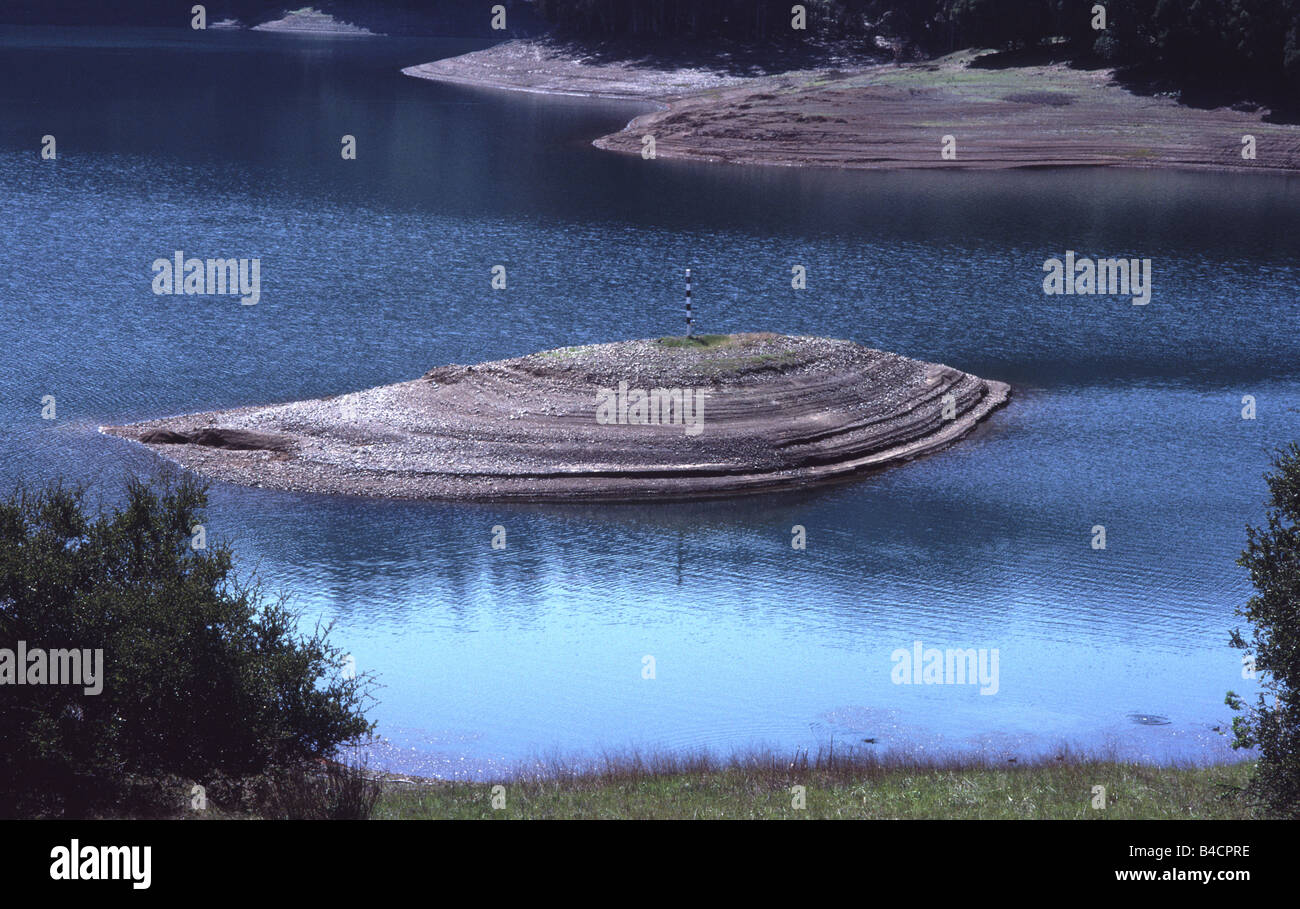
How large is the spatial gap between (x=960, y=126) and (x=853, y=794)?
82995 mm

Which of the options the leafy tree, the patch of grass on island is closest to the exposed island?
the patch of grass on island

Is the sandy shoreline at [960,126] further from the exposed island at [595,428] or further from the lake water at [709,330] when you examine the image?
the exposed island at [595,428]

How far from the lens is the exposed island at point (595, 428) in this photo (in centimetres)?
4056

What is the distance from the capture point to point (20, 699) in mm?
19859

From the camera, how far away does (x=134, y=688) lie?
20.4 m

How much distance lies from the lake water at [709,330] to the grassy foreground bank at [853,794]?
10.9 feet

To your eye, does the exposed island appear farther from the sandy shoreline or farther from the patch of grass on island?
the sandy shoreline

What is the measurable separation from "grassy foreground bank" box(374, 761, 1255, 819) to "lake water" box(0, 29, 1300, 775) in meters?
3.31

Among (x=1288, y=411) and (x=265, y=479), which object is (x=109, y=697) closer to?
(x=265, y=479)

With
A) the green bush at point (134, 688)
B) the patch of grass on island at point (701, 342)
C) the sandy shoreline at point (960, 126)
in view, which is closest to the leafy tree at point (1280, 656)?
the green bush at point (134, 688)

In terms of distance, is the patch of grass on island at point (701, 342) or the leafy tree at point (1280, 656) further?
the patch of grass on island at point (701, 342)

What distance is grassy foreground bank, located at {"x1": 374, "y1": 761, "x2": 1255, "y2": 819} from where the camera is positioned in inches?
786

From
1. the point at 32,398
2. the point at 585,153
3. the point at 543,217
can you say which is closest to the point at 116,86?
the point at 585,153

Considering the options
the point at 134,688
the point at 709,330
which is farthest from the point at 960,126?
the point at 134,688
